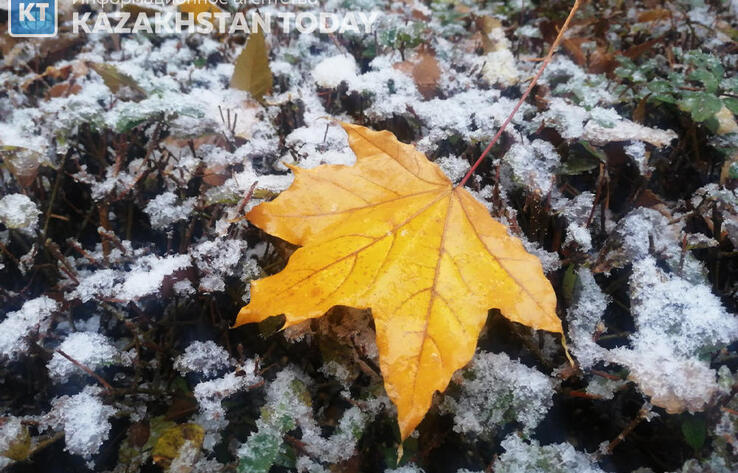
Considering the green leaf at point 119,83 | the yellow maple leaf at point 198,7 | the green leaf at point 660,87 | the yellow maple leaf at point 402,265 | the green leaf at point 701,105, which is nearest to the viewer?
the yellow maple leaf at point 402,265

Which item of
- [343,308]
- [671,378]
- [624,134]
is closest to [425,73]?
[624,134]

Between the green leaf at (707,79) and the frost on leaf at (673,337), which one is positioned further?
the green leaf at (707,79)

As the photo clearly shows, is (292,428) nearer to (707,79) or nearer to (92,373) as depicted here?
(92,373)

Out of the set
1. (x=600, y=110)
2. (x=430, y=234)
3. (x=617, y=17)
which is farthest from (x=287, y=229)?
(x=617, y=17)

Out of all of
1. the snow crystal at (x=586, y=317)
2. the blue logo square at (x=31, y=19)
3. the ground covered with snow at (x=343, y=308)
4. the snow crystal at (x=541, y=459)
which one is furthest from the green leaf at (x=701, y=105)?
the blue logo square at (x=31, y=19)

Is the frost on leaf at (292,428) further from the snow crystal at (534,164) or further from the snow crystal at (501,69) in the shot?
the snow crystal at (501,69)

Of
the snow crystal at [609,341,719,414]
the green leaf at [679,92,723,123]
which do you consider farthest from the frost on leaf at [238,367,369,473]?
the green leaf at [679,92,723,123]

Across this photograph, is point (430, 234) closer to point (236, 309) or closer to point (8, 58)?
point (236, 309)
